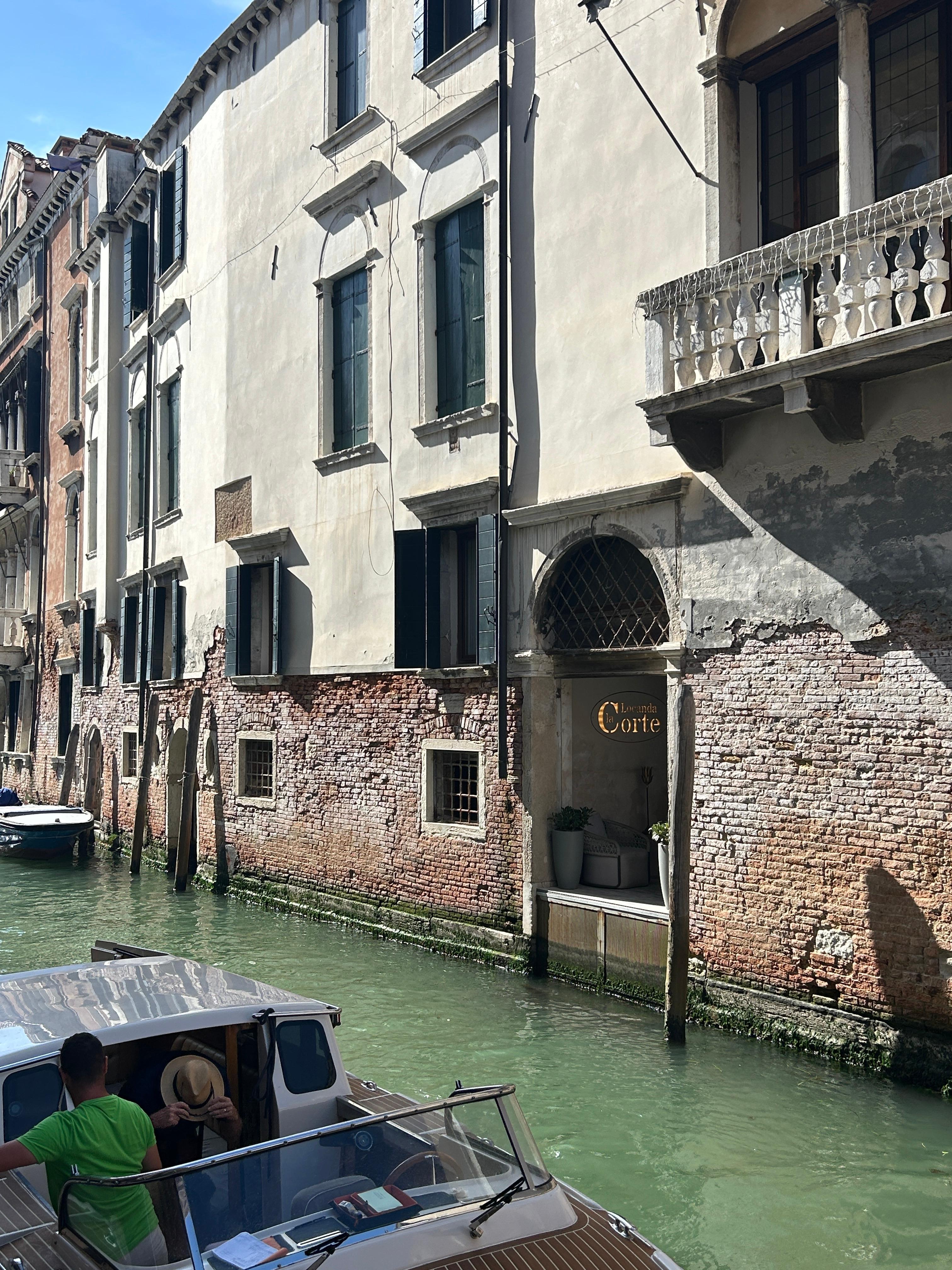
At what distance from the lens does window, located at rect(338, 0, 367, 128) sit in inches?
526

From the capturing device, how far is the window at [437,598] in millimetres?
11625

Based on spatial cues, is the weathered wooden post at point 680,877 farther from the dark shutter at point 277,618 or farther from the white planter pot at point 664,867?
the dark shutter at point 277,618

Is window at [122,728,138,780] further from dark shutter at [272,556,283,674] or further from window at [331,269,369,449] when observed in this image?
window at [331,269,369,449]

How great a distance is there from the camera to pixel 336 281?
545 inches

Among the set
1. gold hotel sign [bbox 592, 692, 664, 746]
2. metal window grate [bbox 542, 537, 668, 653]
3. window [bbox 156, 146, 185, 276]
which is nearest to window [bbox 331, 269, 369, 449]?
metal window grate [bbox 542, 537, 668, 653]

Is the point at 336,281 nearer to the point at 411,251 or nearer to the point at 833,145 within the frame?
the point at 411,251

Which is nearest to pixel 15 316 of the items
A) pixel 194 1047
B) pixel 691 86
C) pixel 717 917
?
pixel 691 86

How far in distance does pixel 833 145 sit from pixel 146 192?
47.2 ft

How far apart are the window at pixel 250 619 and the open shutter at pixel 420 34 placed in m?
6.01

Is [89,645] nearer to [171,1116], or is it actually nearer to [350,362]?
[350,362]

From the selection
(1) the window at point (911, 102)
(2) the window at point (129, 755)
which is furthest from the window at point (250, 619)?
(1) the window at point (911, 102)

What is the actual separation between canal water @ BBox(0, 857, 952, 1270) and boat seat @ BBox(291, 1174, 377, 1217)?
2.30 metres

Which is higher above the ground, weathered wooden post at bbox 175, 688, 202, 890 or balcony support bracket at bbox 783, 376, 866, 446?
balcony support bracket at bbox 783, 376, 866, 446

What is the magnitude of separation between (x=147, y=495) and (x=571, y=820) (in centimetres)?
1170
